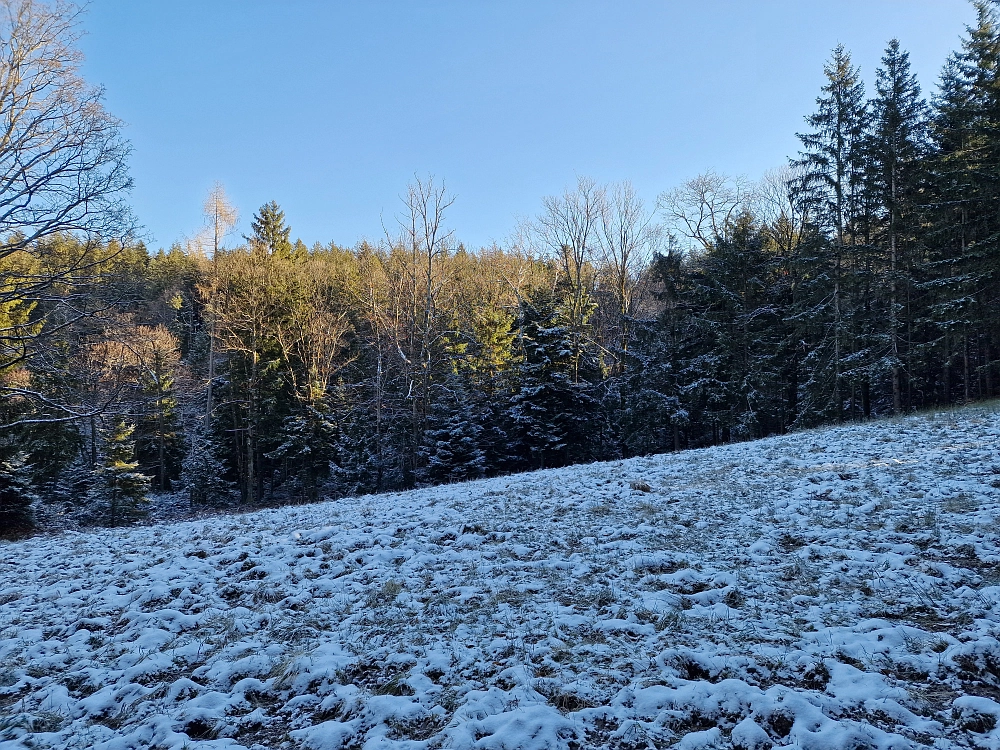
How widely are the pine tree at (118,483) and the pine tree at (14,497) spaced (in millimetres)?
5236

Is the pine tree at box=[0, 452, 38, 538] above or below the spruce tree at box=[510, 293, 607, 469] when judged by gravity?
below

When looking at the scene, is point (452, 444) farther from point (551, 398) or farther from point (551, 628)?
point (551, 628)

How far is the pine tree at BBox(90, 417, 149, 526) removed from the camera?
24.1 m

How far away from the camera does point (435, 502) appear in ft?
35.0

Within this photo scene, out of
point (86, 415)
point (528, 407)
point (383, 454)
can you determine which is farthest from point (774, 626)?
point (383, 454)

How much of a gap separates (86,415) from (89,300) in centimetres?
190

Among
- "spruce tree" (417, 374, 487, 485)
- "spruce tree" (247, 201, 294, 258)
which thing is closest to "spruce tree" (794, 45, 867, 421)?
"spruce tree" (417, 374, 487, 485)

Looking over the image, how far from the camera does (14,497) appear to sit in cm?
1833

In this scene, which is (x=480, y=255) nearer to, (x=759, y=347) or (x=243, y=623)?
(x=759, y=347)

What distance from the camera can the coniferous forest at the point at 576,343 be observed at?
60.2 feet

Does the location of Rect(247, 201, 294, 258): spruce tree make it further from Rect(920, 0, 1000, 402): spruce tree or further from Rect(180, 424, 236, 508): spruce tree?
Rect(920, 0, 1000, 402): spruce tree

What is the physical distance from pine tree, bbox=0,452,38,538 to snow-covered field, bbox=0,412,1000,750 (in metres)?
12.4

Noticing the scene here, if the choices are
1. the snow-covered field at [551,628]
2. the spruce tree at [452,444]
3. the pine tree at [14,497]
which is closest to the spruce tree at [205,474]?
the pine tree at [14,497]

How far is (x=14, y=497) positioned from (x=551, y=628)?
22.7 m
